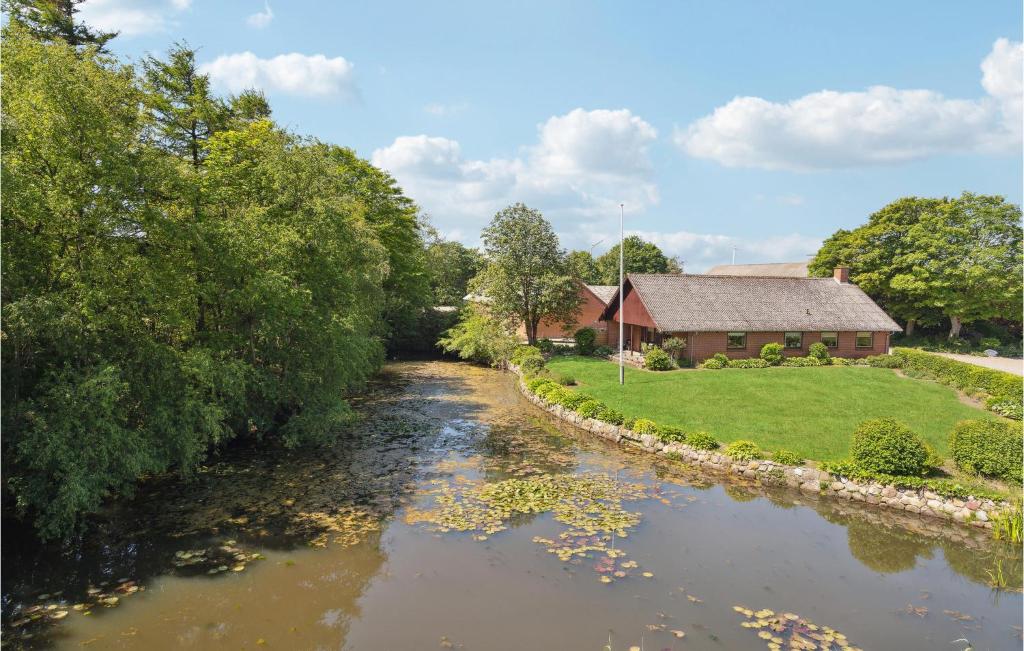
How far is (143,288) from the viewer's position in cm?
1142

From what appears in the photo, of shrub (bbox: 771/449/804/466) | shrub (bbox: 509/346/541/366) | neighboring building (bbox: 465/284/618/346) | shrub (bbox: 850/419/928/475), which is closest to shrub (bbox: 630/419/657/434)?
shrub (bbox: 771/449/804/466)

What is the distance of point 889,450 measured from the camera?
13648 millimetres

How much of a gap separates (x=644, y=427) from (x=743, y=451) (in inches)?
132

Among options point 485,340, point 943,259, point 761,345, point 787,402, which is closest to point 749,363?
point 761,345

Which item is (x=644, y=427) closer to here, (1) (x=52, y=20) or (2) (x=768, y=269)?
(1) (x=52, y=20)

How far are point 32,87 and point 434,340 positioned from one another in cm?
3521

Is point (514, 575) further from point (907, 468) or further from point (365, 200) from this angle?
point (365, 200)

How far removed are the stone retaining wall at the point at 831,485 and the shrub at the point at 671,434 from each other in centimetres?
16

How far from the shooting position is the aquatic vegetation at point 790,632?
814 cm

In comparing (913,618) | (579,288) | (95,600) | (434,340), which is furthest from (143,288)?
(434,340)

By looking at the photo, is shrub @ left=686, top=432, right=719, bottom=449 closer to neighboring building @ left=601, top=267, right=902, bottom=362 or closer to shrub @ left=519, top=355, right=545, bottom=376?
shrub @ left=519, top=355, right=545, bottom=376

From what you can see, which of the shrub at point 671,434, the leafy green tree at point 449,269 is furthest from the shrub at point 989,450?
the leafy green tree at point 449,269

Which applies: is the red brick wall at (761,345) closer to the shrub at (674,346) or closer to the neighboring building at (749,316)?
the neighboring building at (749,316)

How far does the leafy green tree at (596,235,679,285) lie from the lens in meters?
69.2
